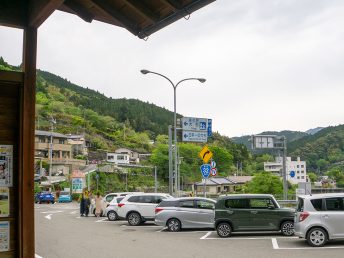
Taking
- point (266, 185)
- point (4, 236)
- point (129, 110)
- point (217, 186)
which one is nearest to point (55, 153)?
point (217, 186)

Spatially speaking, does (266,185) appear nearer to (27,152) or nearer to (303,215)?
(303,215)

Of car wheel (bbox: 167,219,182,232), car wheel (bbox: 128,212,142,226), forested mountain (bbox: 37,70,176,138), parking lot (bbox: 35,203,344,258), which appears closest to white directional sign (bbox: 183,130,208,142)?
car wheel (bbox: 128,212,142,226)

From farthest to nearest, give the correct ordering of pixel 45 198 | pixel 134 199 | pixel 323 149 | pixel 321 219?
pixel 323 149
pixel 45 198
pixel 134 199
pixel 321 219

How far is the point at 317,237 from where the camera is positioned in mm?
13008

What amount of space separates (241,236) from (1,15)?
12.9 metres

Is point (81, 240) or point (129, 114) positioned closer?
point (81, 240)

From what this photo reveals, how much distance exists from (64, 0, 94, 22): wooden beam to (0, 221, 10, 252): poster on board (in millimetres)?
2887

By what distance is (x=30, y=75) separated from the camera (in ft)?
18.7

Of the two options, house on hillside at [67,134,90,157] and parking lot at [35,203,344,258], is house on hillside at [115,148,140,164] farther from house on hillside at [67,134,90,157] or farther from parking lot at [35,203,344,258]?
parking lot at [35,203,344,258]

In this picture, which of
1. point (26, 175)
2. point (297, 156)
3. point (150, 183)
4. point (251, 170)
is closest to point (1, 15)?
point (26, 175)

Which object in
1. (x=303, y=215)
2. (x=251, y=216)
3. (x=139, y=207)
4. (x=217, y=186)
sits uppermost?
(x=303, y=215)

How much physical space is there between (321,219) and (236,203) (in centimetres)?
385

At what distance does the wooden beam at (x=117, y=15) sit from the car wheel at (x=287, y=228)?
465 inches

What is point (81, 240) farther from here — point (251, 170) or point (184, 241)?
point (251, 170)
